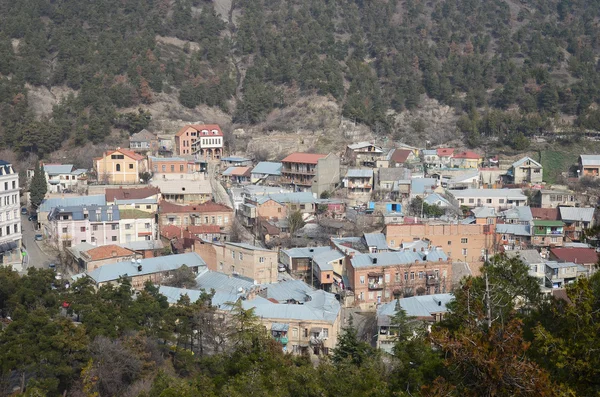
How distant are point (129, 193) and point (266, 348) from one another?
694 inches

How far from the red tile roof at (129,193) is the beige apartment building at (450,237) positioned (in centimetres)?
1072

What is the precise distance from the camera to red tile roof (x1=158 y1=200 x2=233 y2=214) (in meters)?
29.9

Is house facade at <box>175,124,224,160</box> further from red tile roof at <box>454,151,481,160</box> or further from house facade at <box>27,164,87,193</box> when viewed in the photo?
red tile roof at <box>454,151,481,160</box>

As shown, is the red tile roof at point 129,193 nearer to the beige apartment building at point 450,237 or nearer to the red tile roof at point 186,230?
the red tile roof at point 186,230

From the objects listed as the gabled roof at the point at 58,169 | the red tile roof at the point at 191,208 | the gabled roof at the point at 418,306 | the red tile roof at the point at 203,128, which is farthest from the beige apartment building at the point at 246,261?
the red tile roof at the point at 203,128

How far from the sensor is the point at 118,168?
3444 cm

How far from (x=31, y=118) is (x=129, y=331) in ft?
87.2

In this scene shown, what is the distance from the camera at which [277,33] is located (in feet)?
184

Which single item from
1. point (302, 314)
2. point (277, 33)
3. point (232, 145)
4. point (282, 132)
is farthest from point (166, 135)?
point (302, 314)

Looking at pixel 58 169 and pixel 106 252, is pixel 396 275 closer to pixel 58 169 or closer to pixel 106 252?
pixel 106 252

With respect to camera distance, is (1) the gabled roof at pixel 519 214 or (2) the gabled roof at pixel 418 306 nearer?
(2) the gabled roof at pixel 418 306

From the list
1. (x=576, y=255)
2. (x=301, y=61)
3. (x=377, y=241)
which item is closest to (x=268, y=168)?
(x=377, y=241)

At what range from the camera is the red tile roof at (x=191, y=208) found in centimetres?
2994

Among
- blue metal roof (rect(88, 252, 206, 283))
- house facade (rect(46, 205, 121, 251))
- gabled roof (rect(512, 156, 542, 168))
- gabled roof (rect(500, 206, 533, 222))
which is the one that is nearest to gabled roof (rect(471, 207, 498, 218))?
gabled roof (rect(500, 206, 533, 222))
